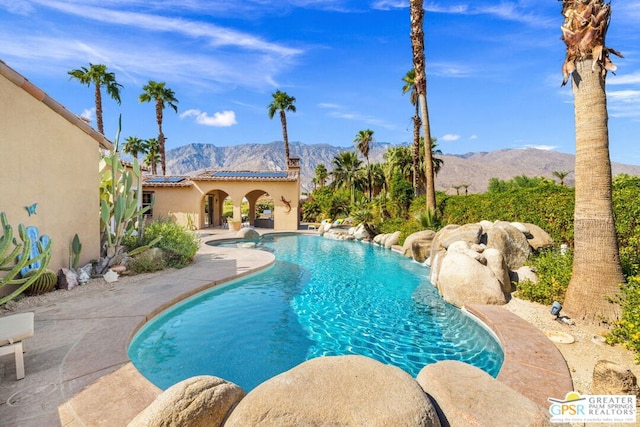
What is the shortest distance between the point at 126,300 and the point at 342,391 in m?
6.35

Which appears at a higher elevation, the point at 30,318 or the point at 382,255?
the point at 30,318

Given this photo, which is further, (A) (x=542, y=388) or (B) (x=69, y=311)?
(B) (x=69, y=311)

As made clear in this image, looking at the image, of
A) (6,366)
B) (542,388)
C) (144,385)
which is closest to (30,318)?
(6,366)

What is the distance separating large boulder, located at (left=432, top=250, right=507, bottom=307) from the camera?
7109 mm

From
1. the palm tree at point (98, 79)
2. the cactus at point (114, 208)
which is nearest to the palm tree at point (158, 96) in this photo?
the palm tree at point (98, 79)

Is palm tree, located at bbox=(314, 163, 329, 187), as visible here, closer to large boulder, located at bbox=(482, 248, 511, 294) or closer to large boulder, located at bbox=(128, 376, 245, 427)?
large boulder, located at bbox=(482, 248, 511, 294)

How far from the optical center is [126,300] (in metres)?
6.84

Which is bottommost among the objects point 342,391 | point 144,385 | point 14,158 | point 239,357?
point 239,357

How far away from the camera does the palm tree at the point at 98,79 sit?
80.7ft

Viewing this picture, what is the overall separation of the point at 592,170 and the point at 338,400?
20.6 ft

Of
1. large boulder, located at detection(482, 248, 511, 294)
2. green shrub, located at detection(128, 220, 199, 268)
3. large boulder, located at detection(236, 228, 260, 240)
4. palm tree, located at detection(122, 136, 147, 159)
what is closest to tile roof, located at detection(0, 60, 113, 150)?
green shrub, located at detection(128, 220, 199, 268)

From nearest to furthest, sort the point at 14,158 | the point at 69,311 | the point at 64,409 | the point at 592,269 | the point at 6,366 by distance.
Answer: the point at 64,409
the point at 6,366
the point at 592,269
the point at 69,311
the point at 14,158

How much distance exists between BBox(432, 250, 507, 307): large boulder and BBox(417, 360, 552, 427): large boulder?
460cm

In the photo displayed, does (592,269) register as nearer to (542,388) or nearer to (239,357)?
(542,388)
